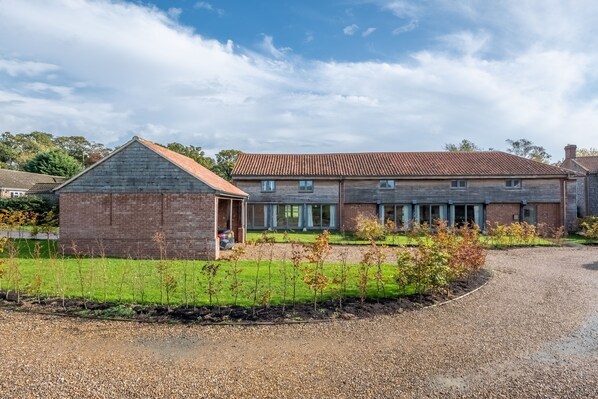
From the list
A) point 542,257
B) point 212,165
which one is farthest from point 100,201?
point 212,165

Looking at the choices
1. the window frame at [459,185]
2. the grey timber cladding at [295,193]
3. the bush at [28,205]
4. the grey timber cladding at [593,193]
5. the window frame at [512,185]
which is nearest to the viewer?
the window frame at [512,185]

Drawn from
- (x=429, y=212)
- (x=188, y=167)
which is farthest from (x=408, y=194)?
(x=188, y=167)

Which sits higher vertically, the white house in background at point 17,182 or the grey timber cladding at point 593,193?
the white house in background at point 17,182

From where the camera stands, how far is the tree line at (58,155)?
56.5 m

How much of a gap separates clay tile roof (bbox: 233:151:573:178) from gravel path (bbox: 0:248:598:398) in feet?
73.8

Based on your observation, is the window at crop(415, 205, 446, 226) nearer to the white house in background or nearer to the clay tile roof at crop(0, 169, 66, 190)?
the white house in background

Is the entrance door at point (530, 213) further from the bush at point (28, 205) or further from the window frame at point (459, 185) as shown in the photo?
Result: the bush at point (28, 205)

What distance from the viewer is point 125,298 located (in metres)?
9.15

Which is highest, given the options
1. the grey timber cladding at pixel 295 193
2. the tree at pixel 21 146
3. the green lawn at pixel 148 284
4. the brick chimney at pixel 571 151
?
the tree at pixel 21 146

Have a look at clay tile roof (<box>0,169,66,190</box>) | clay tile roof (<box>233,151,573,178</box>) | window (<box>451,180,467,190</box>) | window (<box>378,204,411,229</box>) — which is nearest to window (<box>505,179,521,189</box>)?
clay tile roof (<box>233,151,573,178</box>)

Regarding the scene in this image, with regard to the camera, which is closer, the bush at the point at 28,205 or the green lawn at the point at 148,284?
the green lawn at the point at 148,284

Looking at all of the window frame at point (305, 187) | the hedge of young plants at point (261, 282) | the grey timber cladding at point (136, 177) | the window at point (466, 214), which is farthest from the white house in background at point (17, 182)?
the window at point (466, 214)

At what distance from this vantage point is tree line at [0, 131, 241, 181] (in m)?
56.5

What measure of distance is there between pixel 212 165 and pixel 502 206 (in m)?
40.0
